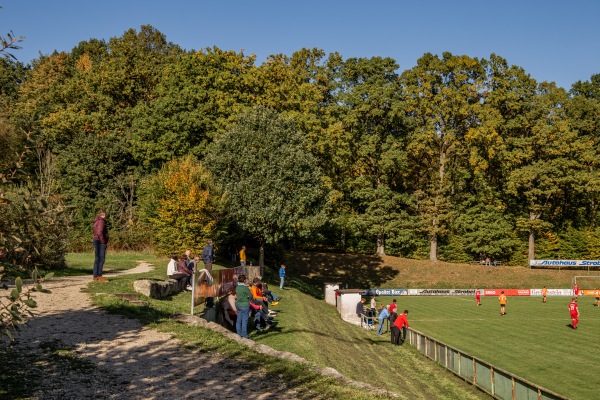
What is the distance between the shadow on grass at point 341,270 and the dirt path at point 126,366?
44.9 m

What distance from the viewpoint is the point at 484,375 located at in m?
20.1

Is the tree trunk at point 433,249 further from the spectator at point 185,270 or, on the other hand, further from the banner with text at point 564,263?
the spectator at point 185,270

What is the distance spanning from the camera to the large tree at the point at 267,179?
135 ft

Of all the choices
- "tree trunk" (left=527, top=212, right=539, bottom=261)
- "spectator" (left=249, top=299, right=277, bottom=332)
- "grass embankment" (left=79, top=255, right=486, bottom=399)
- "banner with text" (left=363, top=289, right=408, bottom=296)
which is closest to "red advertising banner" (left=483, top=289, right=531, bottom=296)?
"banner with text" (left=363, top=289, right=408, bottom=296)

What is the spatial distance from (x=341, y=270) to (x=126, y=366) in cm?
5343

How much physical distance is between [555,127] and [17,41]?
71.1 meters

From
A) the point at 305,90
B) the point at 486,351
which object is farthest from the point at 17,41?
the point at 305,90

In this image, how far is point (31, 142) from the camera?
735 cm

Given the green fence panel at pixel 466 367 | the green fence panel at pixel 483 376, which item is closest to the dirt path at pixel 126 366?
the green fence panel at pixel 483 376

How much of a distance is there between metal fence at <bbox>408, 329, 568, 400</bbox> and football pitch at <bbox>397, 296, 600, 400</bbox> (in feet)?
9.20

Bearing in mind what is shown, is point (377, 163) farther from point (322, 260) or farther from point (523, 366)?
point (523, 366)

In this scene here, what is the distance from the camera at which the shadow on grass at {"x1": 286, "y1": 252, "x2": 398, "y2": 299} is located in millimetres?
61531

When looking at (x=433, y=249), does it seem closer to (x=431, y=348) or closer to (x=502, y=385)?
(x=431, y=348)

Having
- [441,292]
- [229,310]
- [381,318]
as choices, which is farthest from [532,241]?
[229,310]
